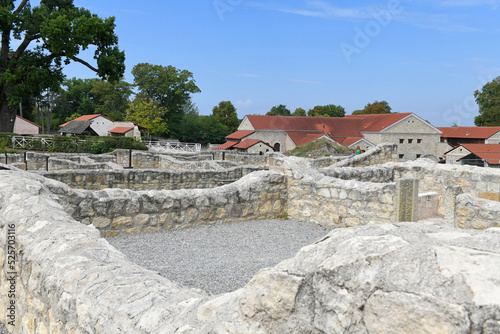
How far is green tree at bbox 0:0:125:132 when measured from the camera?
97.1 ft

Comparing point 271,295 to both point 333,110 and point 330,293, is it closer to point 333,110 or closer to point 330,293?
point 330,293

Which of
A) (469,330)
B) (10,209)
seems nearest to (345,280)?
(469,330)

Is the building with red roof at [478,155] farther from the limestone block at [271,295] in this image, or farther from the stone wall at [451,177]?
the limestone block at [271,295]

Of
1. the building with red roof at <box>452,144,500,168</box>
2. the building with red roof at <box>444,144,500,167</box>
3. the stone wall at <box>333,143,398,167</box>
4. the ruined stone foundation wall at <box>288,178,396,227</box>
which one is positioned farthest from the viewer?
the building with red roof at <box>444,144,500,167</box>

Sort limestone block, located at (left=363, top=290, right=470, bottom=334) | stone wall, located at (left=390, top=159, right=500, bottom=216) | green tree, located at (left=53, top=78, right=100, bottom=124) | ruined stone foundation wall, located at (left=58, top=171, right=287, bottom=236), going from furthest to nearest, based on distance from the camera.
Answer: green tree, located at (left=53, top=78, right=100, bottom=124) < stone wall, located at (left=390, top=159, right=500, bottom=216) < ruined stone foundation wall, located at (left=58, top=171, right=287, bottom=236) < limestone block, located at (left=363, top=290, right=470, bottom=334)

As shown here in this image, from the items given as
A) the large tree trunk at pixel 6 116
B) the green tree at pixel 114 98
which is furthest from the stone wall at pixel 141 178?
the green tree at pixel 114 98

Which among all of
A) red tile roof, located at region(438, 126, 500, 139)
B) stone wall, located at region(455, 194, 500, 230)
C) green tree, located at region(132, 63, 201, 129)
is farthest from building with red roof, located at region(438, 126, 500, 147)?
stone wall, located at region(455, 194, 500, 230)

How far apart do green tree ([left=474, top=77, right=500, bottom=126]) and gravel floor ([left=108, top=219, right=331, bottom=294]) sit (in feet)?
240

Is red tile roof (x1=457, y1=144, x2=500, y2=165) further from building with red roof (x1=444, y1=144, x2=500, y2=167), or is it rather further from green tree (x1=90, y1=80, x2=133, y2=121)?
green tree (x1=90, y1=80, x2=133, y2=121)

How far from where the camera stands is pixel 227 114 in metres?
77.9

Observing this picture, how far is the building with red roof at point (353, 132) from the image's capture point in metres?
52.6

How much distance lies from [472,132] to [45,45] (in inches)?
2100

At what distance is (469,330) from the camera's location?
1253 mm

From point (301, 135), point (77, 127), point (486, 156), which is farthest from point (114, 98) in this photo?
point (486, 156)
